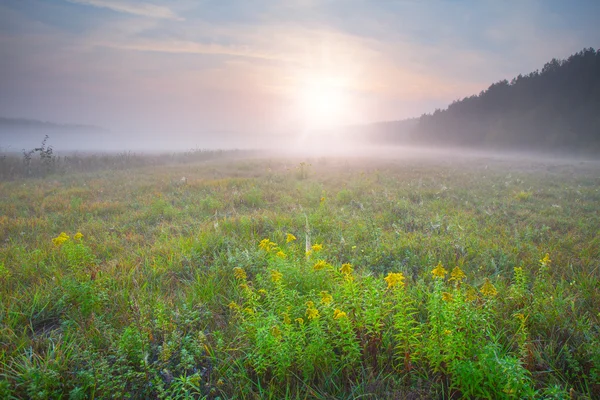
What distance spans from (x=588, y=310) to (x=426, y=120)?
55.2 m

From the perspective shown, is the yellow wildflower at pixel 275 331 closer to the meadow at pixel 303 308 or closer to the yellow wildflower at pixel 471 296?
the meadow at pixel 303 308

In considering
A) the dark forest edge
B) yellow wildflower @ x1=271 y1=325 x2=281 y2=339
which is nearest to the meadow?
yellow wildflower @ x1=271 y1=325 x2=281 y2=339

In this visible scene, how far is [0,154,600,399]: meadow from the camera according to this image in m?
2.09

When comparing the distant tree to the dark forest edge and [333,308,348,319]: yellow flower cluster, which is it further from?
[333,308,348,319]: yellow flower cluster

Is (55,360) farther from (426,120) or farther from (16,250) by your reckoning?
(426,120)

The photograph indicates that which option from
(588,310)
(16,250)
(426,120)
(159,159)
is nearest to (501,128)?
(426,120)

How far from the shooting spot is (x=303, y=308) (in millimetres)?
2791

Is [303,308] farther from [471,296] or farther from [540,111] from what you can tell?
[540,111]

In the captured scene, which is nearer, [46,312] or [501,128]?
[46,312]

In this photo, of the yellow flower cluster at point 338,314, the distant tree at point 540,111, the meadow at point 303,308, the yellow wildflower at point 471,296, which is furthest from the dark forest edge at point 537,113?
the yellow flower cluster at point 338,314

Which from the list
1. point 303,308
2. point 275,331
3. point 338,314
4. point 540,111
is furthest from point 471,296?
point 540,111

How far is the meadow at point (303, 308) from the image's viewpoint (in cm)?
209

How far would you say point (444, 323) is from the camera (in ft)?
7.01

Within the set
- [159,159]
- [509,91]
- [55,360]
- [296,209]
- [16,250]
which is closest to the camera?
[55,360]
